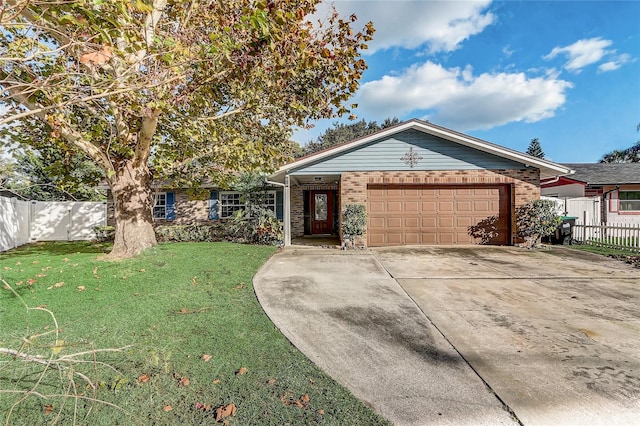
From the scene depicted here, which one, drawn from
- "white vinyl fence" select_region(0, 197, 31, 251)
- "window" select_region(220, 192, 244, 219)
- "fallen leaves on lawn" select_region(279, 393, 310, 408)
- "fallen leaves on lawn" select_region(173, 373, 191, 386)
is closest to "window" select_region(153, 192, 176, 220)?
"window" select_region(220, 192, 244, 219)

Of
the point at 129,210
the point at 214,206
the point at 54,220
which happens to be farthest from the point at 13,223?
the point at 214,206

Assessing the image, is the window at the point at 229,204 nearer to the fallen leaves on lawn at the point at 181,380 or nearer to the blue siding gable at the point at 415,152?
the blue siding gable at the point at 415,152

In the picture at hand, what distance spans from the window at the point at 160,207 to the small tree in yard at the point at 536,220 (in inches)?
615

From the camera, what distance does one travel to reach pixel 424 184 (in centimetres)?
1153

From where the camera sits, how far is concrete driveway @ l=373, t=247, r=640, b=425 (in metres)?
2.54

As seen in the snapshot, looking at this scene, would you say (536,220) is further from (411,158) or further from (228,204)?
(228,204)

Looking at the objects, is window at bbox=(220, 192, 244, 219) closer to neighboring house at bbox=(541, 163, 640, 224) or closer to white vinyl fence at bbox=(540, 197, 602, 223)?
white vinyl fence at bbox=(540, 197, 602, 223)

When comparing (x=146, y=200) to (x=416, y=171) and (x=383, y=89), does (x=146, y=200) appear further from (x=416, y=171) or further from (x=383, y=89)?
(x=383, y=89)

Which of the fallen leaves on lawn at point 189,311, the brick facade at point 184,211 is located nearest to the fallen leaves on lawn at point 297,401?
the fallen leaves on lawn at point 189,311

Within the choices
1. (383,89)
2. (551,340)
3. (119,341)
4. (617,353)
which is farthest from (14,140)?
(383,89)

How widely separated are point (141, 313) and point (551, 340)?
18.0 feet

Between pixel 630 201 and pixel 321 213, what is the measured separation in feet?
60.0

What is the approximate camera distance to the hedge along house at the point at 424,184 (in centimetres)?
1135

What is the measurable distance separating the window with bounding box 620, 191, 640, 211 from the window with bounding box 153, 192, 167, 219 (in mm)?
25619
